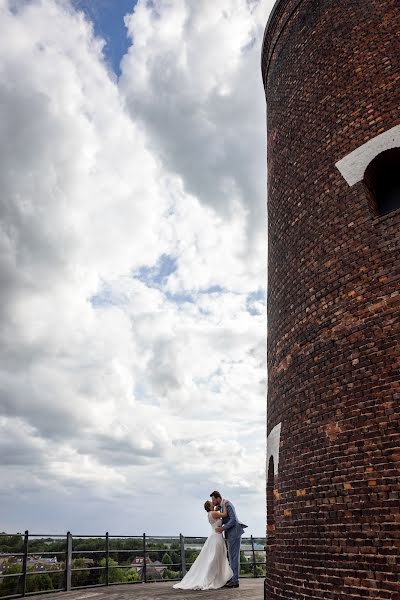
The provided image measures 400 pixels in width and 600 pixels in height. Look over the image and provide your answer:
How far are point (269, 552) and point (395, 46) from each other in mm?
6848

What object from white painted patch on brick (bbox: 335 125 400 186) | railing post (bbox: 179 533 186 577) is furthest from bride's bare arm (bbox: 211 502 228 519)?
white painted patch on brick (bbox: 335 125 400 186)

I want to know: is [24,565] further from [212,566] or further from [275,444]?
[275,444]

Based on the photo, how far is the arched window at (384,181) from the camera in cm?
620

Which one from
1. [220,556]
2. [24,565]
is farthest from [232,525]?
[24,565]

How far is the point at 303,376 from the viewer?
6230 millimetres

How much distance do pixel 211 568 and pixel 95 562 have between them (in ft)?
10.9

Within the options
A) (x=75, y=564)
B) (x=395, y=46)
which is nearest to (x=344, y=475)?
(x=395, y=46)

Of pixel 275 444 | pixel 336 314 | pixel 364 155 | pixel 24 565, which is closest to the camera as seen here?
pixel 336 314

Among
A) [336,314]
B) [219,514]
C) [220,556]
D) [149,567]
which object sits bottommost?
[149,567]

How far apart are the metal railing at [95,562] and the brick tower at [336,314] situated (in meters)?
3.78

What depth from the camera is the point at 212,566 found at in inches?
Result: 392

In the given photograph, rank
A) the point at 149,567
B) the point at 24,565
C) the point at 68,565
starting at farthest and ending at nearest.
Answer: the point at 149,567 < the point at 68,565 < the point at 24,565

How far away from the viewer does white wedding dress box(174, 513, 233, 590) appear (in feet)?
32.2

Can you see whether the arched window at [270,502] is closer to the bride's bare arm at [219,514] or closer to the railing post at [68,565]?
the bride's bare arm at [219,514]
